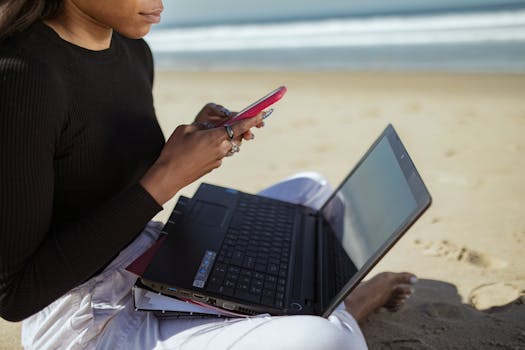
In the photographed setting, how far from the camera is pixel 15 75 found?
41.9 inches

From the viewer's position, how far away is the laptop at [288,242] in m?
1.23

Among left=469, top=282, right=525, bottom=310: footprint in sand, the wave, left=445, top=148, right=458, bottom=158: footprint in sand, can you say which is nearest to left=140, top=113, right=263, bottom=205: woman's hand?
left=469, top=282, right=525, bottom=310: footprint in sand

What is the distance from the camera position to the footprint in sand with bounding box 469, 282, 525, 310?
176 cm

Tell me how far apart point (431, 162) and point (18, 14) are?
245 cm

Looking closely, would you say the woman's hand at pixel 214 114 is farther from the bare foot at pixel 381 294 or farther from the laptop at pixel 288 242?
the bare foot at pixel 381 294

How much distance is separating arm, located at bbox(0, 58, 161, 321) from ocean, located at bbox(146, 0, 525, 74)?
485 centimetres

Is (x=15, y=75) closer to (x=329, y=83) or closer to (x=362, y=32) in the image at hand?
(x=329, y=83)

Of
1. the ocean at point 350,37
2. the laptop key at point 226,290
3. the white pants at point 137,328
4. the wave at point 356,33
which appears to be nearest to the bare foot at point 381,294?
the white pants at point 137,328

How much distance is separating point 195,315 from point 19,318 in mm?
402

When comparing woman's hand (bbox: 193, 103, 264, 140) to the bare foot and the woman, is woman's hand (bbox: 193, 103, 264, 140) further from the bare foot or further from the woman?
the bare foot

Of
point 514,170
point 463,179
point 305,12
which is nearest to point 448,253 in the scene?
point 463,179

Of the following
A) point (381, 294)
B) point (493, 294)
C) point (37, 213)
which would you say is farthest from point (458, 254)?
point (37, 213)

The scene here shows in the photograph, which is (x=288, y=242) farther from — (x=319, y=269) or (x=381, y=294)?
(x=381, y=294)

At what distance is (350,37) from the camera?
7.83 meters
